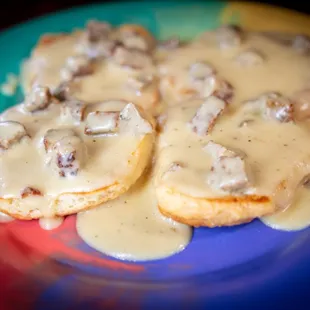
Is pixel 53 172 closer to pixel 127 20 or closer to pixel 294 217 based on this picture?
pixel 294 217

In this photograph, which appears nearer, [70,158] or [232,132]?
[70,158]

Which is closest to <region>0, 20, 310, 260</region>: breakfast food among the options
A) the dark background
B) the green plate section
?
the green plate section

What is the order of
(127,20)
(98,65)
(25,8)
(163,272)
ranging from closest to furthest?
(163,272) < (98,65) < (127,20) < (25,8)

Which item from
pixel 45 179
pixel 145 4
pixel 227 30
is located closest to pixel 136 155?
pixel 45 179

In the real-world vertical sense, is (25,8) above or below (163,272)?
above

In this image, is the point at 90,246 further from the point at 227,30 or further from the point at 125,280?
the point at 227,30

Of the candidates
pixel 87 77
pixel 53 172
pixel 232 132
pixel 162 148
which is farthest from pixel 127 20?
pixel 53 172

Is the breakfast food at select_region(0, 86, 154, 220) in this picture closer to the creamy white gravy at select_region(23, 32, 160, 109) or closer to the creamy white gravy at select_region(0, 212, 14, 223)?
the creamy white gravy at select_region(0, 212, 14, 223)
